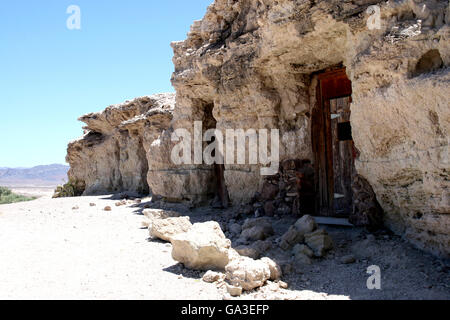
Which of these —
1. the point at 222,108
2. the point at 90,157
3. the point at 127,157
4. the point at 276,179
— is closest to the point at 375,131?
the point at 276,179

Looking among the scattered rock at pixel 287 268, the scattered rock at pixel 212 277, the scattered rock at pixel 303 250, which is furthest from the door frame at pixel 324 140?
the scattered rock at pixel 212 277

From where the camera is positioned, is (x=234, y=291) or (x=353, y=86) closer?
(x=234, y=291)

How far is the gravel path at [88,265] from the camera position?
10.6 ft

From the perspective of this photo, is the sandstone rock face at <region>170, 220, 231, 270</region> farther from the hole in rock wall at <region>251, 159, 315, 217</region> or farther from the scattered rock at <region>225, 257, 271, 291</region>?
the hole in rock wall at <region>251, 159, 315, 217</region>

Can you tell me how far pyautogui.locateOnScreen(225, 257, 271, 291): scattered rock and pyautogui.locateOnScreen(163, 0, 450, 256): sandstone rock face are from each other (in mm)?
1715

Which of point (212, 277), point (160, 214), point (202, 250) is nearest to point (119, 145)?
point (160, 214)

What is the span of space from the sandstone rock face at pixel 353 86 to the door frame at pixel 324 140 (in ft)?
0.37

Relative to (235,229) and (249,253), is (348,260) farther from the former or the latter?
(235,229)

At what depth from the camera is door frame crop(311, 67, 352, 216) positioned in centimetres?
576

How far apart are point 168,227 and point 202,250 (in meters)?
1.34

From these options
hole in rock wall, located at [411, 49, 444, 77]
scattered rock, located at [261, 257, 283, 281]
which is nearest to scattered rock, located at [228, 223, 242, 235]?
scattered rock, located at [261, 257, 283, 281]

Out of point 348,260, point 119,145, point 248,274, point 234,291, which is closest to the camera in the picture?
point 234,291

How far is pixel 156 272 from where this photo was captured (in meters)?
3.83

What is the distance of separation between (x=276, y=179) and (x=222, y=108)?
1.63 m
